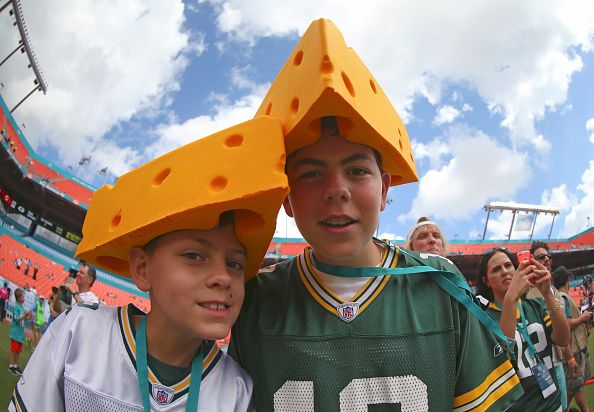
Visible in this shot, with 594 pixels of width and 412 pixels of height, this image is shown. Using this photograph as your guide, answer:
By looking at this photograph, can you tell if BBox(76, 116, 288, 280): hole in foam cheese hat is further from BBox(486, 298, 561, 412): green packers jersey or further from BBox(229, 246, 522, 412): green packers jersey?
BBox(486, 298, 561, 412): green packers jersey

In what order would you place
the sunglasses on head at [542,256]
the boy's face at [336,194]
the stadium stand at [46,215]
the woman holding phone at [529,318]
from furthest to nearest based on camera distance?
1. the stadium stand at [46,215]
2. the sunglasses on head at [542,256]
3. the woman holding phone at [529,318]
4. the boy's face at [336,194]

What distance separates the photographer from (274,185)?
120 centimetres

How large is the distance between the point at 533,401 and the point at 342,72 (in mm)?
2070

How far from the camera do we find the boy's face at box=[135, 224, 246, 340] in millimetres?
1319

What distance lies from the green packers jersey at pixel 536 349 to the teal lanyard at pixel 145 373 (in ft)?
5.52

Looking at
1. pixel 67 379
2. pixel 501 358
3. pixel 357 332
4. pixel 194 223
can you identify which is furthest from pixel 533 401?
pixel 67 379

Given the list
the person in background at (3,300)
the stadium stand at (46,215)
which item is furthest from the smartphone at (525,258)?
the stadium stand at (46,215)

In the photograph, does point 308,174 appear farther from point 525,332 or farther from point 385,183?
point 525,332

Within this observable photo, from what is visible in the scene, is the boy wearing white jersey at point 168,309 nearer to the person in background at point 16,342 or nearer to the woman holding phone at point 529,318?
the woman holding phone at point 529,318

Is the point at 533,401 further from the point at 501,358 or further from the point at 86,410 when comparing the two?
the point at 86,410

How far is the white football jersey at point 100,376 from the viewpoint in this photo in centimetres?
133

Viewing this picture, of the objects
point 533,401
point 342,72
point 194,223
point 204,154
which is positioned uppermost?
point 342,72

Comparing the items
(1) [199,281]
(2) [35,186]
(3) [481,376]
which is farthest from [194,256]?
(2) [35,186]

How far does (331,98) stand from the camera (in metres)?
1.16
